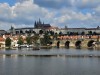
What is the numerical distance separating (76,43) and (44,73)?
118 metres

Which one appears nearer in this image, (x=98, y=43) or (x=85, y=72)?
(x=85, y=72)

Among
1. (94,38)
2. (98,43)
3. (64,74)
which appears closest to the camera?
(64,74)

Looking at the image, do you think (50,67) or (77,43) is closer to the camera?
(50,67)

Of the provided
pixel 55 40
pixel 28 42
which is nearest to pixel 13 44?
pixel 28 42

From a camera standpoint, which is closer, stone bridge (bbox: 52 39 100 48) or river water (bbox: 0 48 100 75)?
river water (bbox: 0 48 100 75)

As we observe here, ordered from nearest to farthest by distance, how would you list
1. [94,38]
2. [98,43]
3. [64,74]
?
1. [64,74]
2. [98,43]
3. [94,38]

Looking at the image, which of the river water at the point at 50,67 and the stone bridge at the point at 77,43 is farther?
the stone bridge at the point at 77,43

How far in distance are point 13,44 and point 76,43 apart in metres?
25.2

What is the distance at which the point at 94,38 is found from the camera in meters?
151

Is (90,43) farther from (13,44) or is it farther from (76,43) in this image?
(13,44)

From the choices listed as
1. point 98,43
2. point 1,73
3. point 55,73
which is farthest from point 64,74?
point 98,43

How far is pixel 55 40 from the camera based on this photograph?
15762 centimetres

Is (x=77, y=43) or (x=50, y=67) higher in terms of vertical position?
(x=77, y=43)

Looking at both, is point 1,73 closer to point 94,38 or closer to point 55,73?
point 55,73
